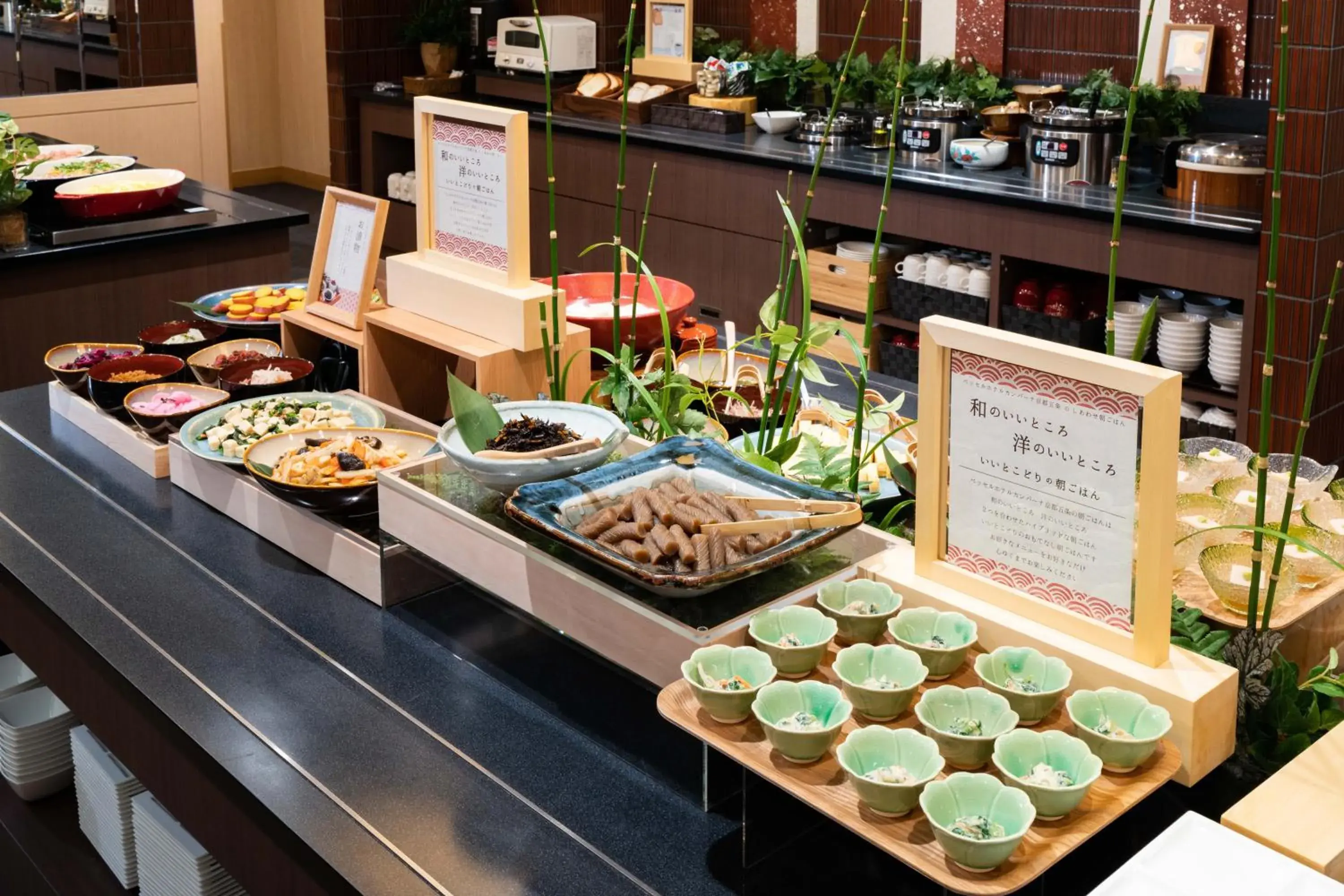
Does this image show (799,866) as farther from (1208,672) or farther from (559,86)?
(559,86)

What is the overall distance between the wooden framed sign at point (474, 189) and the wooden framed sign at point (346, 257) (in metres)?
0.08

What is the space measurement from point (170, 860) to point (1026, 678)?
1216mm

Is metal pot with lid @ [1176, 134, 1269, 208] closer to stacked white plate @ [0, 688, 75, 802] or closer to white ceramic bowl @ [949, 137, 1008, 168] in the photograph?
white ceramic bowl @ [949, 137, 1008, 168]

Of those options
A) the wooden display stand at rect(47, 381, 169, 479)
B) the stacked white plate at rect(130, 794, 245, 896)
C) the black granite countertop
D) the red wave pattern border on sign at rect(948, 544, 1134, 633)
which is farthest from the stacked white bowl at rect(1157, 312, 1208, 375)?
the stacked white plate at rect(130, 794, 245, 896)

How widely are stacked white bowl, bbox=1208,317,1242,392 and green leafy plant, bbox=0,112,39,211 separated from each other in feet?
10.7

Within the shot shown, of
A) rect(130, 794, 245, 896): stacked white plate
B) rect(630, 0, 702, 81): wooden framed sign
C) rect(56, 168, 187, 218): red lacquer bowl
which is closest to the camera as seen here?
rect(130, 794, 245, 896): stacked white plate

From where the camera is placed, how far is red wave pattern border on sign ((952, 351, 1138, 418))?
1250 mm

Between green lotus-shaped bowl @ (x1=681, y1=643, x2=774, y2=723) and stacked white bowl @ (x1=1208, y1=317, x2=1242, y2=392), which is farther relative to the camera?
stacked white bowl @ (x1=1208, y1=317, x2=1242, y2=392)

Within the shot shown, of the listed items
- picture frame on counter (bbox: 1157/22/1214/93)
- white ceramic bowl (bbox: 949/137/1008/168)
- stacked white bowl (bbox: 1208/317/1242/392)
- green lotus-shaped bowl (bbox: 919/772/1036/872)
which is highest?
picture frame on counter (bbox: 1157/22/1214/93)

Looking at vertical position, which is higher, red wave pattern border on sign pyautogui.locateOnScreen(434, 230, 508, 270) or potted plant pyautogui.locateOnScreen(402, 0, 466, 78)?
potted plant pyautogui.locateOnScreen(402, 0, 466, 78)

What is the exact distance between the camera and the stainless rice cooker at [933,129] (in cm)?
484

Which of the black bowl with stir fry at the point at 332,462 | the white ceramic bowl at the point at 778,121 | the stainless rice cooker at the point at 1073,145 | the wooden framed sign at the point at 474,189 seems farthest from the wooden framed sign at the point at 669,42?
the black bowl with stir fry at the point at 332,462

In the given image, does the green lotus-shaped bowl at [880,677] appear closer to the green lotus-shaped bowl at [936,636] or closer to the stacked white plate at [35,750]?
the green lotus-shaped bowl at [936,636]

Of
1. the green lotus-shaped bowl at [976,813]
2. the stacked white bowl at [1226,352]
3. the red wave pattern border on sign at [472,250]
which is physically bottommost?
the stacked white bowl at [1226,352]
